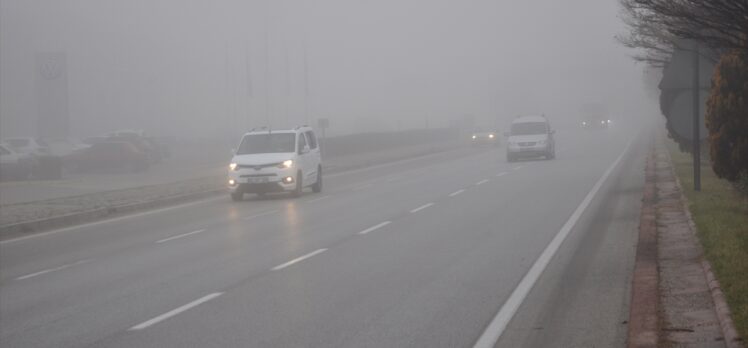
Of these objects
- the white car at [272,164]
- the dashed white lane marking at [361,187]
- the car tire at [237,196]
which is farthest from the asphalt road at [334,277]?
the dashed white lane marking at [361,187]

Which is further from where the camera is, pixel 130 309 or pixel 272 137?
pixel 272 137

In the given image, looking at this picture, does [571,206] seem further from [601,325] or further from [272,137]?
[601,325]

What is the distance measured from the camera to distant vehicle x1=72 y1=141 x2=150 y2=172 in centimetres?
4381

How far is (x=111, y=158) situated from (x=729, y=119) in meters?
31.7

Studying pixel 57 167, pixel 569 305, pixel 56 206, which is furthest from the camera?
pixel 57 167

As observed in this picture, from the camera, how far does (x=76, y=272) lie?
43.0 ft

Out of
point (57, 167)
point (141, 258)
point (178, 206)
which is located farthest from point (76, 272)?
point (57, 167)

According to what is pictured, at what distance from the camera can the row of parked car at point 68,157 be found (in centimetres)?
3912

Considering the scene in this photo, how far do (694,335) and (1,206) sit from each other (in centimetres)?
2002

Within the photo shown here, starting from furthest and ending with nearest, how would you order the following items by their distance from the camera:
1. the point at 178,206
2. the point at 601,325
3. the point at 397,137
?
the point at 397,137 → the point at 178,206 → the point at 601,325

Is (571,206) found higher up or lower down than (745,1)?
lower down

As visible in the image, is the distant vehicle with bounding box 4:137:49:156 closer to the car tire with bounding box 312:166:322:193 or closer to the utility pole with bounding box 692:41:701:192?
the car tire with bounding box 312:166:322:193

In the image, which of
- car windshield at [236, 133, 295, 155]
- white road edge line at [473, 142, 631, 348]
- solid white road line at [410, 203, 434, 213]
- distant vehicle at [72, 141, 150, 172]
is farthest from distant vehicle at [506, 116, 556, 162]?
white road edge line at [473, 142, 631, 348]

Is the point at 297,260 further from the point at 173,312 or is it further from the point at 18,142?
the point at 18,142
